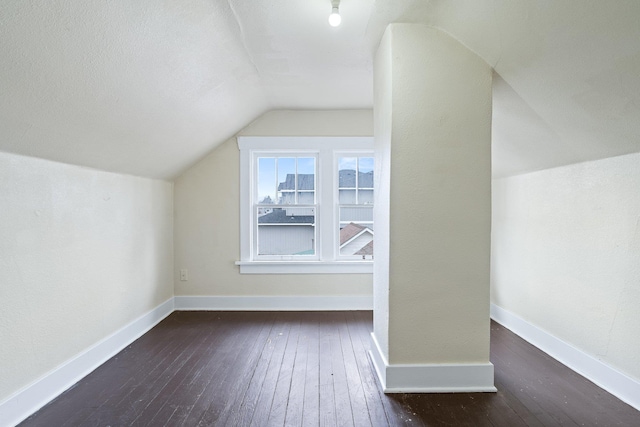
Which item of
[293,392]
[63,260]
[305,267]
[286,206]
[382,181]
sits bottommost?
[293,392]

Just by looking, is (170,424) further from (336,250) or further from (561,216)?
(561,216)

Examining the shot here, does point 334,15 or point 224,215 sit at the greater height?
point 334,15

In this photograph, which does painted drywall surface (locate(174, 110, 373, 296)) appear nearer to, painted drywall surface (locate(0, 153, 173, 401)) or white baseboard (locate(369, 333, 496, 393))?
painted drywall surface (locate(0, 153, 173, 401))

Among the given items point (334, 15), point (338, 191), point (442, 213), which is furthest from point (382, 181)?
point (338, 191)

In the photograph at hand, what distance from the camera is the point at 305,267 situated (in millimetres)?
3887

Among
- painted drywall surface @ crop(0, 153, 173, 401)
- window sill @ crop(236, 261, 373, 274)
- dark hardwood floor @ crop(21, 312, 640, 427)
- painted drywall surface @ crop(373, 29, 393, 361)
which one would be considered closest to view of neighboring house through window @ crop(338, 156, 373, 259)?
window sill @ crop(236, 261, 373, 274)

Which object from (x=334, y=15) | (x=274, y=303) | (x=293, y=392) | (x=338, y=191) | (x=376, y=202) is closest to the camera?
(x=334, y=15)

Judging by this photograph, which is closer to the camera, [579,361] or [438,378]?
[438,378]

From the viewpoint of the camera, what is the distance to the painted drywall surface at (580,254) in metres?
2.06

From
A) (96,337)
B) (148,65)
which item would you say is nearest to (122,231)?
(96,337)

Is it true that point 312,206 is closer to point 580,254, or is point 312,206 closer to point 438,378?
point 438,378

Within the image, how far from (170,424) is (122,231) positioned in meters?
1.70

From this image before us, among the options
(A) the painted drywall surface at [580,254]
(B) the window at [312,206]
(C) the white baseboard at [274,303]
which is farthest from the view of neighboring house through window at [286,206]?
(A) the painted drywall surface at [580,254]

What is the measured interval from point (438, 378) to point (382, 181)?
1.32 metres
